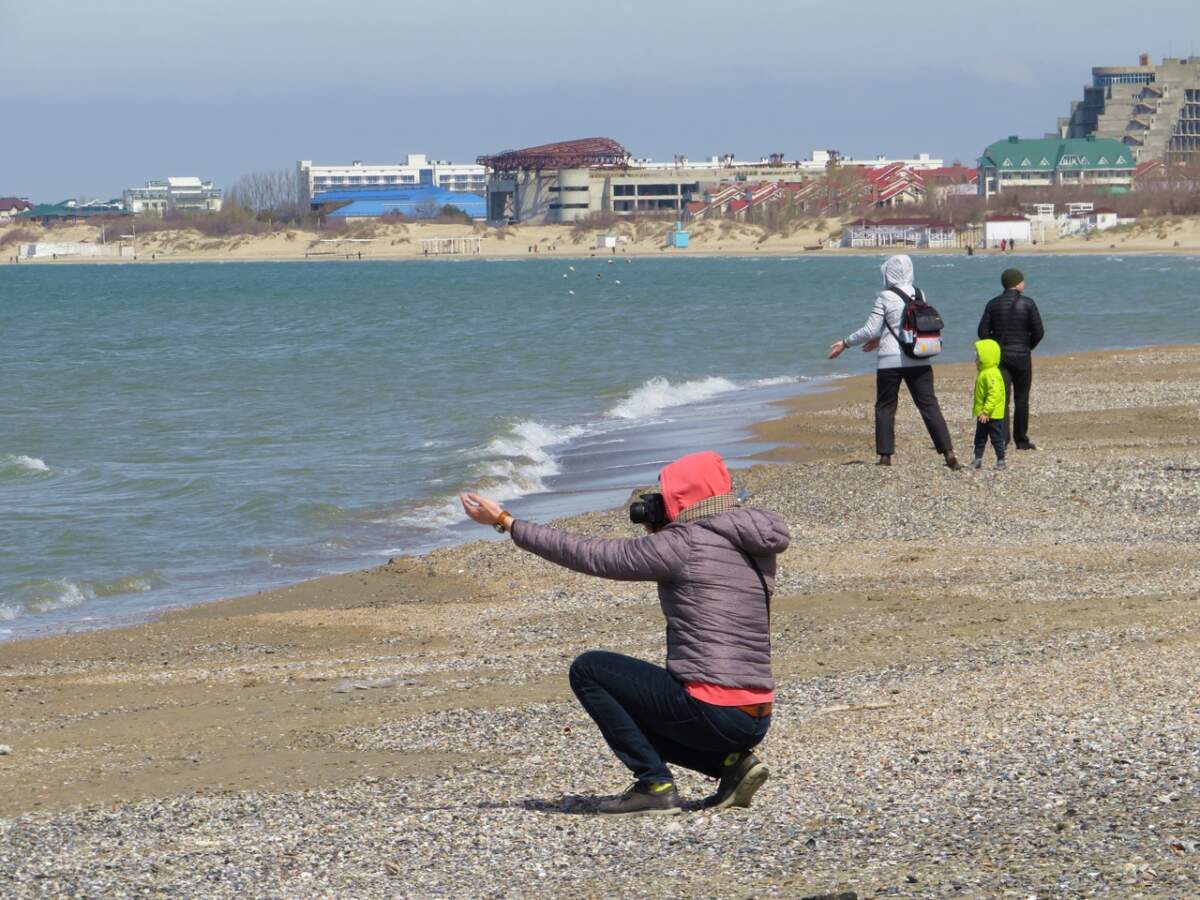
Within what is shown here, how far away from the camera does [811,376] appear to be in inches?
1422

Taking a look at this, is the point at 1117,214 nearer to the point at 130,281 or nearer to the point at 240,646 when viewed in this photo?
the point at 130,281

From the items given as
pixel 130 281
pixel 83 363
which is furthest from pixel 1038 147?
pixel 83 363

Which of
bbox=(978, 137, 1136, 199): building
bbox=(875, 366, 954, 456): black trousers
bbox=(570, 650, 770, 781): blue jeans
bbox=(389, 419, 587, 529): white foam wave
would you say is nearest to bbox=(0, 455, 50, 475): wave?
bbox=(389, 419, 587, 529): white foam wave

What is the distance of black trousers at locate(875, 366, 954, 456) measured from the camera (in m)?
15.7

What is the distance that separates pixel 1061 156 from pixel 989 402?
189 meters

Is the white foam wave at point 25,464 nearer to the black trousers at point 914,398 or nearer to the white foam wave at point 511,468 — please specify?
the white foam wave at point 511,468

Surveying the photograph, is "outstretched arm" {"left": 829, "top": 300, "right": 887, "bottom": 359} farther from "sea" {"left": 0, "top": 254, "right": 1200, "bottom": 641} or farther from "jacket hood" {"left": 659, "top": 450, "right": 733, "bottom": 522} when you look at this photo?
"jacket hood" {"left": 659, "top": 450, "right": 733, "bottom": 522}

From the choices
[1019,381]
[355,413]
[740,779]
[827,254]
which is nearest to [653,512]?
[740,779]

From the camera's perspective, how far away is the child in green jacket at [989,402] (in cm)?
1575

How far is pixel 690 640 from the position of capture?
20.9 feet

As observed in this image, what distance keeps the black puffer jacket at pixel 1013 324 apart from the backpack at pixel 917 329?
112 cm

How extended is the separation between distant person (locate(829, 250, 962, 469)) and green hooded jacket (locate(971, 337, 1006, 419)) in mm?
398

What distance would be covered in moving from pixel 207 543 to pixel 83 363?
34443mm

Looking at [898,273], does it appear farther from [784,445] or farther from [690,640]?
[690,640]
